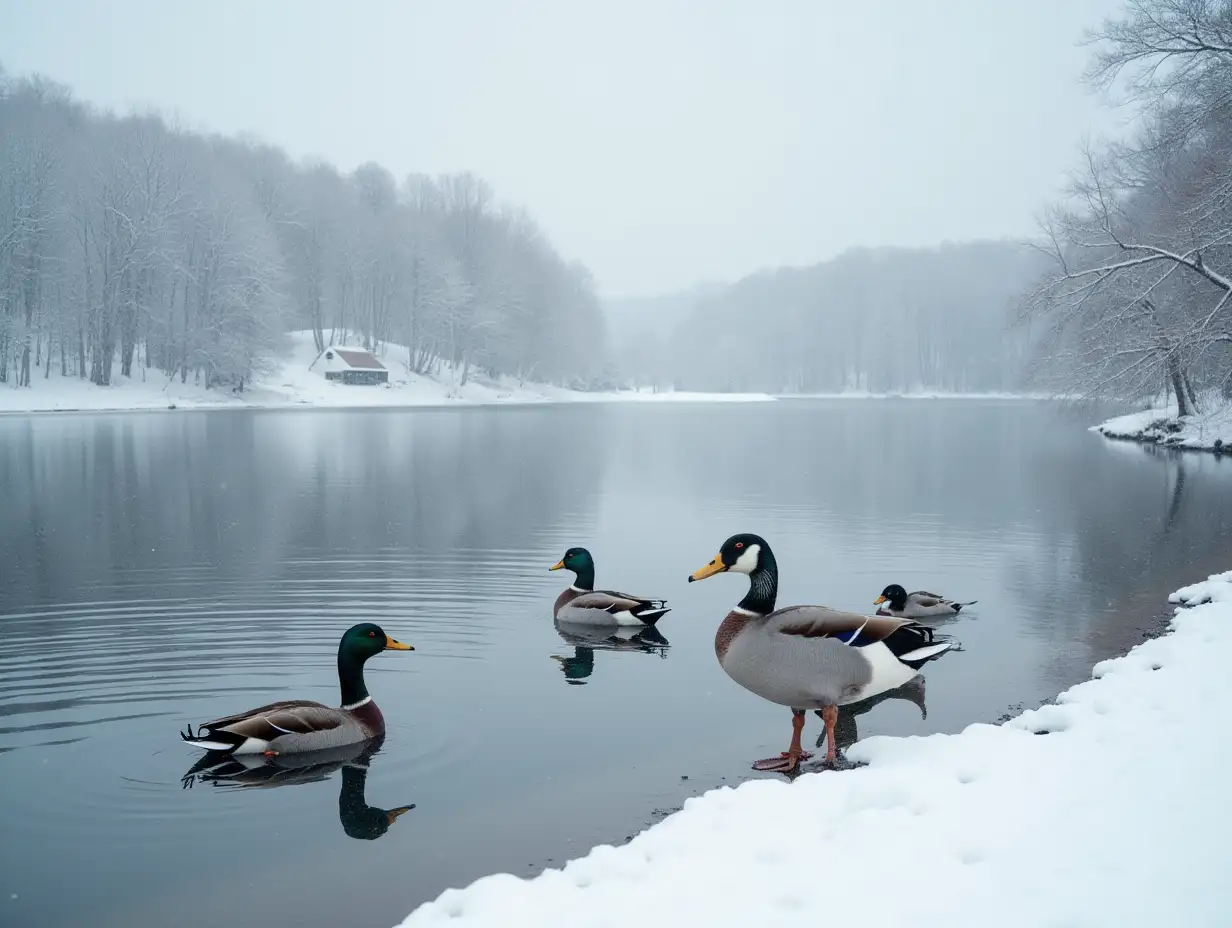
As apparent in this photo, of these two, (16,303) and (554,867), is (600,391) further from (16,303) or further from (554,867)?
(554,867)

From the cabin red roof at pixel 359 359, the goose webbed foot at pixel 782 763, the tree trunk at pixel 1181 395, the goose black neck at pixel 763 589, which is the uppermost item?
the cabin red roof at pixel 359 359

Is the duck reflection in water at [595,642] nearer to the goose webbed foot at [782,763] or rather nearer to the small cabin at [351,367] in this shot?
the goose webbed foot at [782,763]

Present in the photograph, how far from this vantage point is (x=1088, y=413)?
31.3 meters

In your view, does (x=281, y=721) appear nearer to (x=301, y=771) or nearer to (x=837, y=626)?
(x=301, y=771)

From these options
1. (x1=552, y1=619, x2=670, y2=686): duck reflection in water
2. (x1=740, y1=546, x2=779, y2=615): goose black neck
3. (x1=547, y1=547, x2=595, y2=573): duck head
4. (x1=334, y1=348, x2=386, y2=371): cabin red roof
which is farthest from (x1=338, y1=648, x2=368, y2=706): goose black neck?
(x1=334, y1=348, x2=386, y2=371): cabin red roof

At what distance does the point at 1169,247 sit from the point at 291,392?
59.4 m

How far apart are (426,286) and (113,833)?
8329 cm

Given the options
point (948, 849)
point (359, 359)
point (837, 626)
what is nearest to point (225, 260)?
point (359, 359)

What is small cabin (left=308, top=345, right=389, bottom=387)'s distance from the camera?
251 feet

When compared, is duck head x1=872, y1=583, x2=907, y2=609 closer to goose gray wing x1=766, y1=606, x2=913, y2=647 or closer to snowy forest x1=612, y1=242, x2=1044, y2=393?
goose gray wing x1=766, y1=606, x2=913, y2=647

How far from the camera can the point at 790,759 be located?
22.2 feet

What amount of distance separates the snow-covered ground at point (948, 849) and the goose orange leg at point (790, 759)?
2.55ft

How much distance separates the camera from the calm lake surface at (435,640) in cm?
570

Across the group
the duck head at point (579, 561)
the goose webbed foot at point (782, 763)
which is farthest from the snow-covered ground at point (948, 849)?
the duck head at point (579, 561)
